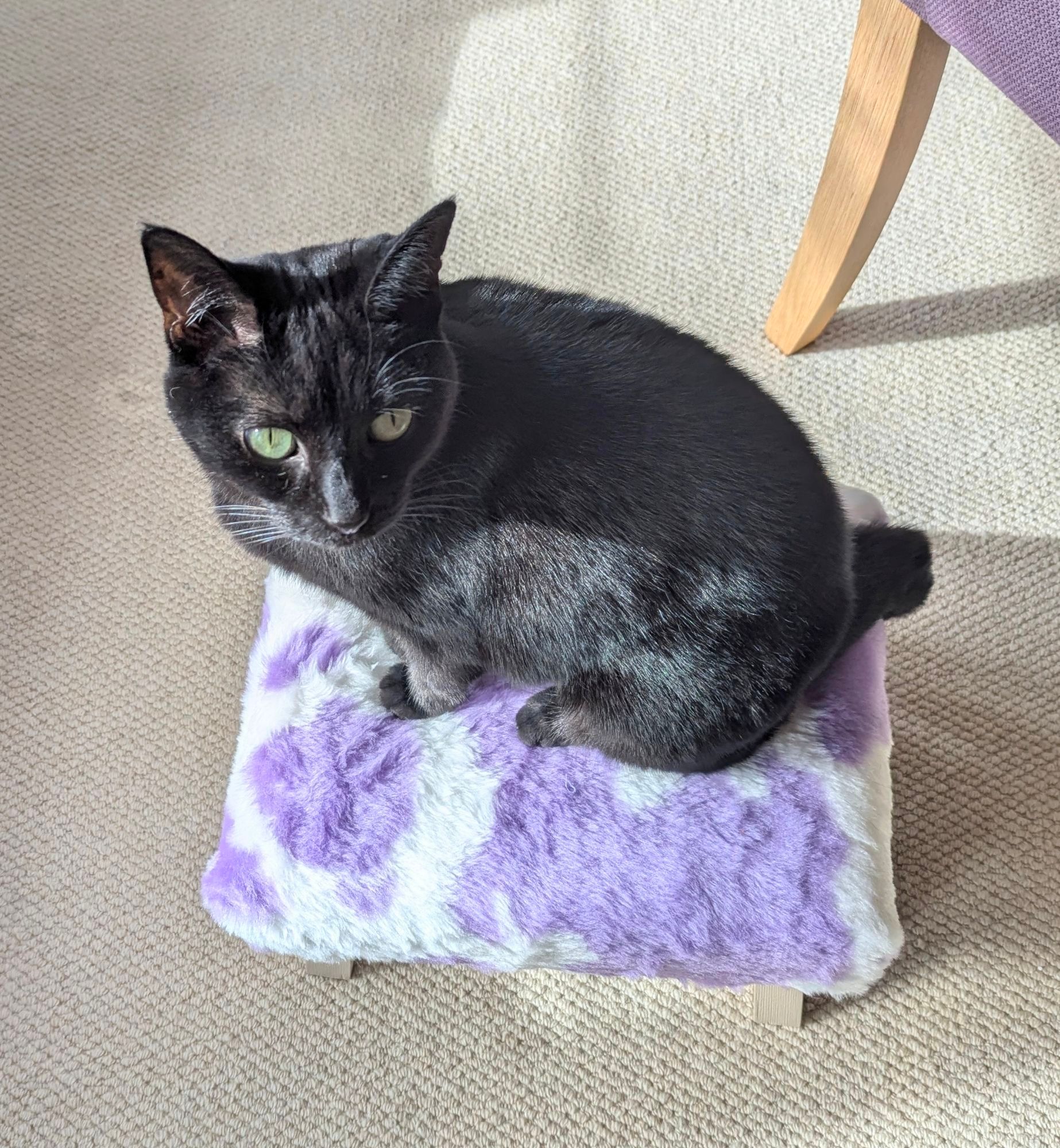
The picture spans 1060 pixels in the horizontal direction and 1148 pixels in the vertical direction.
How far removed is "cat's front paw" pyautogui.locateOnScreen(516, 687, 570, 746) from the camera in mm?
839

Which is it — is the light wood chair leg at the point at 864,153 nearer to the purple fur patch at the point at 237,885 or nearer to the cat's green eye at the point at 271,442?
the cat's green eye at the point at 271,442

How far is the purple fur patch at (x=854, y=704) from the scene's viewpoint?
0.84 metres

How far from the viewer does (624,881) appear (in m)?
0.79

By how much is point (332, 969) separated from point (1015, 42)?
108cm

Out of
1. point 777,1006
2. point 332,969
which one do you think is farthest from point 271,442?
point 777,1006

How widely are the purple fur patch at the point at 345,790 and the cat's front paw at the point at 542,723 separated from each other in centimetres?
10

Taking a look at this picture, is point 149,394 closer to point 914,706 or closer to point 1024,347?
point 914,706

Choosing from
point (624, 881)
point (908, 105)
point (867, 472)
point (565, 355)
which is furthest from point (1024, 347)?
point (624, 881)

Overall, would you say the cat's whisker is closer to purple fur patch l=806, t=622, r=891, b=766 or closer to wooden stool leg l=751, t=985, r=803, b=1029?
purple fur patch l=806, t=622, r=891, b=766

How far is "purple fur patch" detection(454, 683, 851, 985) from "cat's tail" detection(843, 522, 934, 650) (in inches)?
6.0

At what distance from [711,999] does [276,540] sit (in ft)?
2.20

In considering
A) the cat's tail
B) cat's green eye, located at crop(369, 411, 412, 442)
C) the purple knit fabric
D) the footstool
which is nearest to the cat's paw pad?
the footstool

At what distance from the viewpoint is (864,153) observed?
1.09 m

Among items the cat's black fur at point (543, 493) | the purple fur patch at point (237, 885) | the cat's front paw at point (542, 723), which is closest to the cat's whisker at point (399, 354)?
the cat's black fur at point (543, 493)
